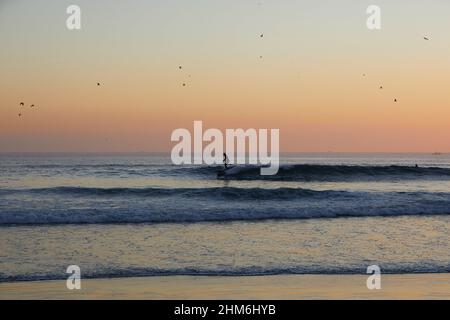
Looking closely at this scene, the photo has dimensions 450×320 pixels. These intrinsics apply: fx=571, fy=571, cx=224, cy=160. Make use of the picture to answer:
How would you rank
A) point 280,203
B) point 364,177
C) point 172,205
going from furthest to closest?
point 364,177, point 280,203, point 172,205

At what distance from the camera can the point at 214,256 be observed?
11.3 meters

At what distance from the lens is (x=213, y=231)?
596 inches

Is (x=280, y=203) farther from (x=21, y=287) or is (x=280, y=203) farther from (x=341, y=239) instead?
(x=21, y=287)

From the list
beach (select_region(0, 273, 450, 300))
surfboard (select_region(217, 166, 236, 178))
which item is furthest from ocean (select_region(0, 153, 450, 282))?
surfboard (select_region(217, 166, 236, 178))

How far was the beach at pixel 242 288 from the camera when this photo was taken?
8.34m

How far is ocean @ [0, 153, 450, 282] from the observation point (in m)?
10.5

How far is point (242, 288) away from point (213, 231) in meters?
6.38

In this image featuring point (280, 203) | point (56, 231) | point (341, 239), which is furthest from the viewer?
point (280, 203)

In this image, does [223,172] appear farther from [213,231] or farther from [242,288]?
[242,288]

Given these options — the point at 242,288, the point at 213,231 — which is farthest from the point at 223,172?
the point at 242,288

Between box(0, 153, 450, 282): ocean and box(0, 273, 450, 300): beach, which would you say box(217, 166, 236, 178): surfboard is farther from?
box(0, 273, 450, 300): beach

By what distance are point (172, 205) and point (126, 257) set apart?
9878 millimetres

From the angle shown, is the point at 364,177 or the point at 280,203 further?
the point at 364,177
